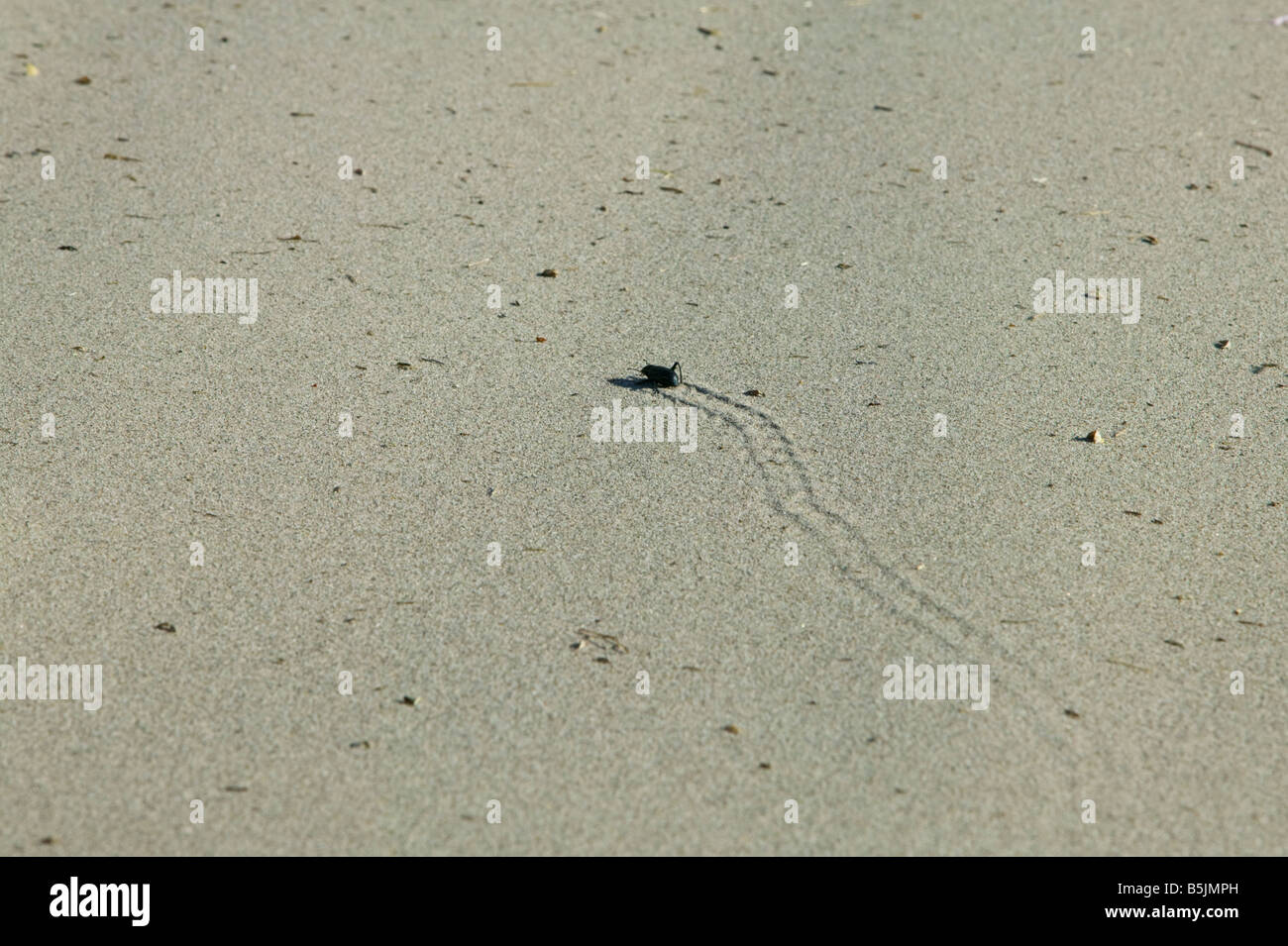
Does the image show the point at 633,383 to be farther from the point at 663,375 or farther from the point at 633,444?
the point at 633,444

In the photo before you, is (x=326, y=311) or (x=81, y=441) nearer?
(x=81, y=441)

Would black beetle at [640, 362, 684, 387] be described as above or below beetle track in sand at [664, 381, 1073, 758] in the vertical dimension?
above

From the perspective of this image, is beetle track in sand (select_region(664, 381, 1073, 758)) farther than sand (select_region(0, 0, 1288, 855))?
Yes

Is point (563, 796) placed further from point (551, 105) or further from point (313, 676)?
point (551, 105)

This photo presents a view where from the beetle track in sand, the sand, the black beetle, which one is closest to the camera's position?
the sand

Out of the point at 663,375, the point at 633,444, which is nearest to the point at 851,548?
the point at 633,444

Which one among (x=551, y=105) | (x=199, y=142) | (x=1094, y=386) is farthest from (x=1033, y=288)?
(x=199, y=142)
